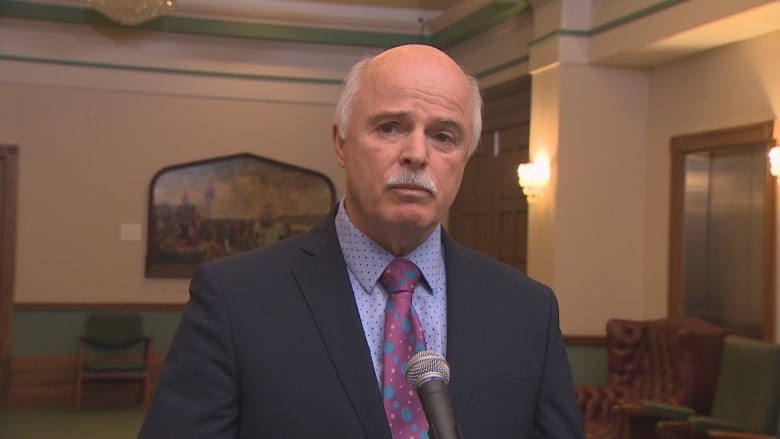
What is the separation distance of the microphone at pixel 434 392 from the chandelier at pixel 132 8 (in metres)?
8.11

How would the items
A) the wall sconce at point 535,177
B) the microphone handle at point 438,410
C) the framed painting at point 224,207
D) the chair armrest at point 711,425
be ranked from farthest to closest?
the framed painting at point 224,207, the wall sconce at point 535,177, the chair armrest at point 711,425, the microphone handle at point 438,410

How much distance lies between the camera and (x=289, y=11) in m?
10.8

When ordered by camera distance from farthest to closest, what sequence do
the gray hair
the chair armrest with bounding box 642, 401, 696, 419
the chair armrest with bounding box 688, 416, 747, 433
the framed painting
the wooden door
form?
the framed painting
the wooden door
the chair armrest with bounding box 642, 401, 696, 419
the chair armrest with bounding box 688, 416, 747, 433
the gray hair

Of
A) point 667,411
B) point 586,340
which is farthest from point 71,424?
point 667,411

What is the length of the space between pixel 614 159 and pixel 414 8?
11.5ft

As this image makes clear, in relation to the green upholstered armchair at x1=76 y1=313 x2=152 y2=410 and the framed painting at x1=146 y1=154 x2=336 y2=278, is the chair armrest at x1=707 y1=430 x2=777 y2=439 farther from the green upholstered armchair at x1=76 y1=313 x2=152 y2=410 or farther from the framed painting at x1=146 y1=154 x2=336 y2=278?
the green upholstered armchair at x1=76 y1=313 x2=152 y2=410

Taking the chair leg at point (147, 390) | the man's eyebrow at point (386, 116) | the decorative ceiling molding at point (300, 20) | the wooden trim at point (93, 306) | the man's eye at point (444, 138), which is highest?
the decorative ceiling molding at point (300, 20)

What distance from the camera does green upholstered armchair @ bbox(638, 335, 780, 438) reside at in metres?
6.29

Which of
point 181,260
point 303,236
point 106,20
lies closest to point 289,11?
point 106,20

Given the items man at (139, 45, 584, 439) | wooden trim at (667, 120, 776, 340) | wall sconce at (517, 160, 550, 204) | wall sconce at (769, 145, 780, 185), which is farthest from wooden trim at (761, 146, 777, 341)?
man at (139, 45, 584, 439)

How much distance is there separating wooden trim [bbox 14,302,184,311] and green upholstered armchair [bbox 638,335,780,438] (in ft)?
18.9

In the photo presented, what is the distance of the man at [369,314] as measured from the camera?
66.4 inches

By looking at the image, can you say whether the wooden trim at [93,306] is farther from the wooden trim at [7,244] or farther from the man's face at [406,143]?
the man's face at [406,143]

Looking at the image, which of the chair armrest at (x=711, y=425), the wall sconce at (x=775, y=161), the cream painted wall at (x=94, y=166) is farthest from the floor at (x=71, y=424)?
the wall sconce at (x=775, y=161)
